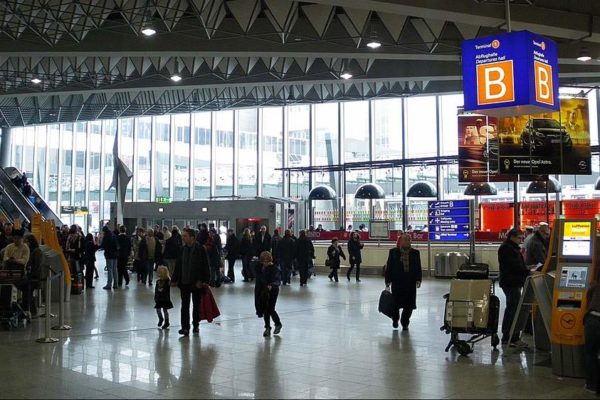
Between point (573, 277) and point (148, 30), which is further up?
point (148, 30)

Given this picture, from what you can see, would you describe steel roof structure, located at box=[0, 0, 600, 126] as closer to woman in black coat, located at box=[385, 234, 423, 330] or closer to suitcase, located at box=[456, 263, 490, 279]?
woman in black coat, located at box=[385, 234, 423, 330]

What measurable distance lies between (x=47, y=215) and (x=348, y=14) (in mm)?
22024

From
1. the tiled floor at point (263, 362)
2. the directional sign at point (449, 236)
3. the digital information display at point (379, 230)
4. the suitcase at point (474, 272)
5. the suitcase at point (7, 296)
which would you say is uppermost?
the digital information display at point (379, 230)

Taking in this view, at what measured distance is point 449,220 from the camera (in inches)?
777

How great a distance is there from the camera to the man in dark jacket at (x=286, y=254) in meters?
17.8

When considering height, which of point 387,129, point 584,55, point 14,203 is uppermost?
point 387,129

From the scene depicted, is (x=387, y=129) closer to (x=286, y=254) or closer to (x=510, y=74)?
(x=286, y=254)

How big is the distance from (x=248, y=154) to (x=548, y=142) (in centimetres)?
2273

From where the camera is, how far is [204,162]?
119 ft

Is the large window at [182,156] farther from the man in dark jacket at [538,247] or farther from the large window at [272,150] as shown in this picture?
the man in dark jacket at [538,247]

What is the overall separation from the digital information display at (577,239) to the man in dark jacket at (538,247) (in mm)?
2664

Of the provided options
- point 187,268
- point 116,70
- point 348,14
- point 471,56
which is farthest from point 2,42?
point 471,56

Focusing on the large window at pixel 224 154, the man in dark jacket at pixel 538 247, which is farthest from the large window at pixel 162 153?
the man in dark jacket at pixel 538 247

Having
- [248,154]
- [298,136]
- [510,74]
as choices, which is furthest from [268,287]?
[248,154]
